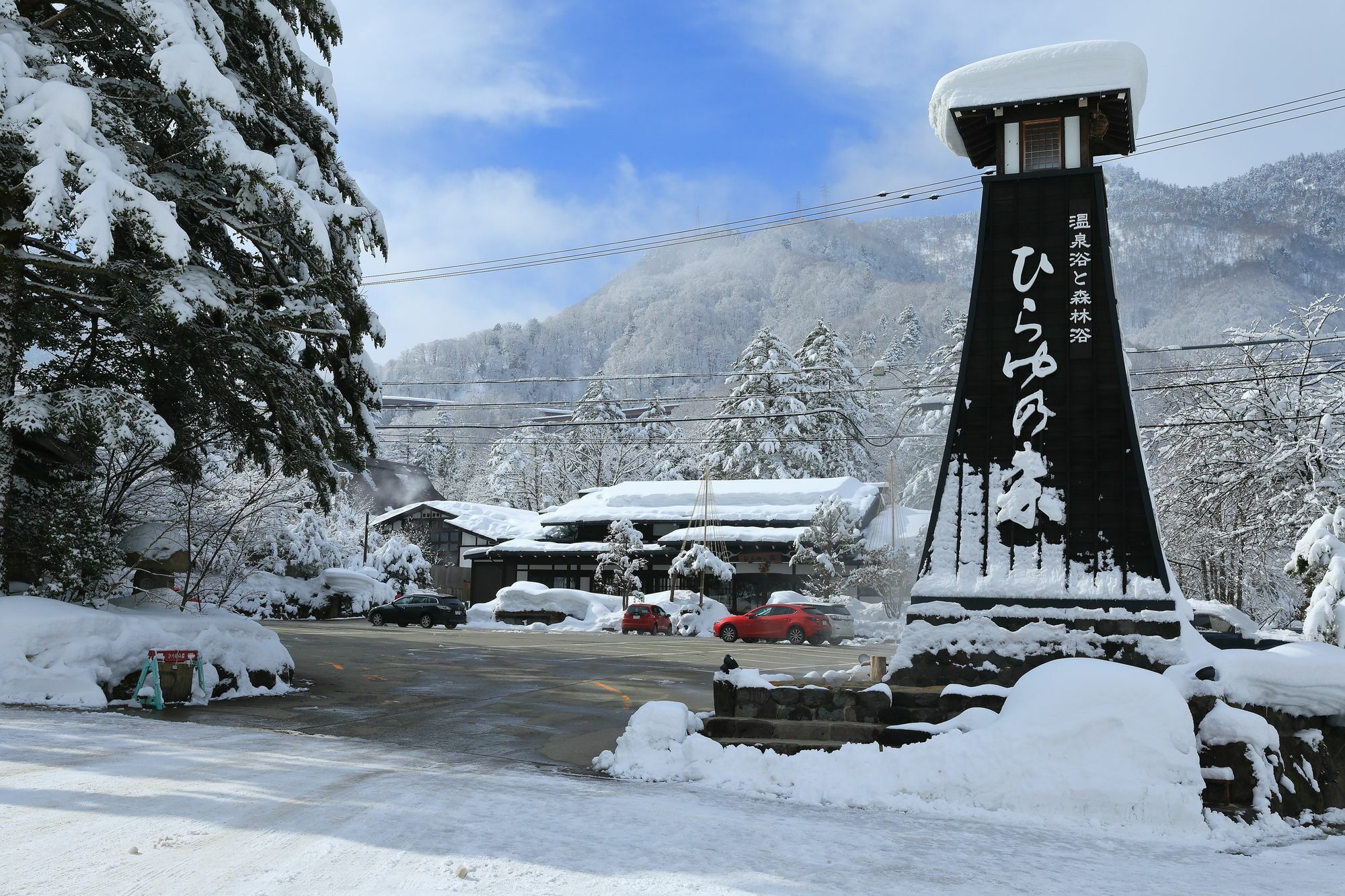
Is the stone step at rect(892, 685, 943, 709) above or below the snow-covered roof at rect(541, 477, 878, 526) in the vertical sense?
below

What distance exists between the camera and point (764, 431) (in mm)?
61000

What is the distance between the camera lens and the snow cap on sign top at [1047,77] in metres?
11.4

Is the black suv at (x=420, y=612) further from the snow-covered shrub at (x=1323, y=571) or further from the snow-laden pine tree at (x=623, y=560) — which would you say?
the snow-covered shrub at (x=1323, y=571)

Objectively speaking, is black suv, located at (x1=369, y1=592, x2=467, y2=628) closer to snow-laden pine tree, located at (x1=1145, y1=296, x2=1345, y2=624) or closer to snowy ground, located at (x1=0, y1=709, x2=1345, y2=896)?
snow-laden pine tree, located at (x1=1145, y1=296, x2=1345, y2=624)

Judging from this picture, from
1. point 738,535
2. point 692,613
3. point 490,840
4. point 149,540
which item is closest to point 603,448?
point 738,535

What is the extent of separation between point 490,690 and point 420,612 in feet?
76.2

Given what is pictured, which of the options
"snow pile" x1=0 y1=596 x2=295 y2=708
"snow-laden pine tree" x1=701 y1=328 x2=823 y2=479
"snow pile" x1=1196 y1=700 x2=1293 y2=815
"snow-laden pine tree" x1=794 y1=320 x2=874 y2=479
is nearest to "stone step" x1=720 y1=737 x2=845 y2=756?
"snow pile" x1=1196 y1=700 x2=1293 y2=815

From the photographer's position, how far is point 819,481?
48.4 metres

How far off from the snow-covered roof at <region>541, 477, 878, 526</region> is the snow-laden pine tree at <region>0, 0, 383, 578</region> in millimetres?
29956

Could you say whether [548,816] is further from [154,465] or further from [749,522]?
[749,522]

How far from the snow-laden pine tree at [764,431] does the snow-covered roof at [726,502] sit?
33.6 ft

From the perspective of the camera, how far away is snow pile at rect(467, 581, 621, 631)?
40812 mm

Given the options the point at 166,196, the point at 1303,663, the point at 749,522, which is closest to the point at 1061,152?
the point at 1303,663

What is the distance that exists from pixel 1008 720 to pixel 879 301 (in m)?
177
